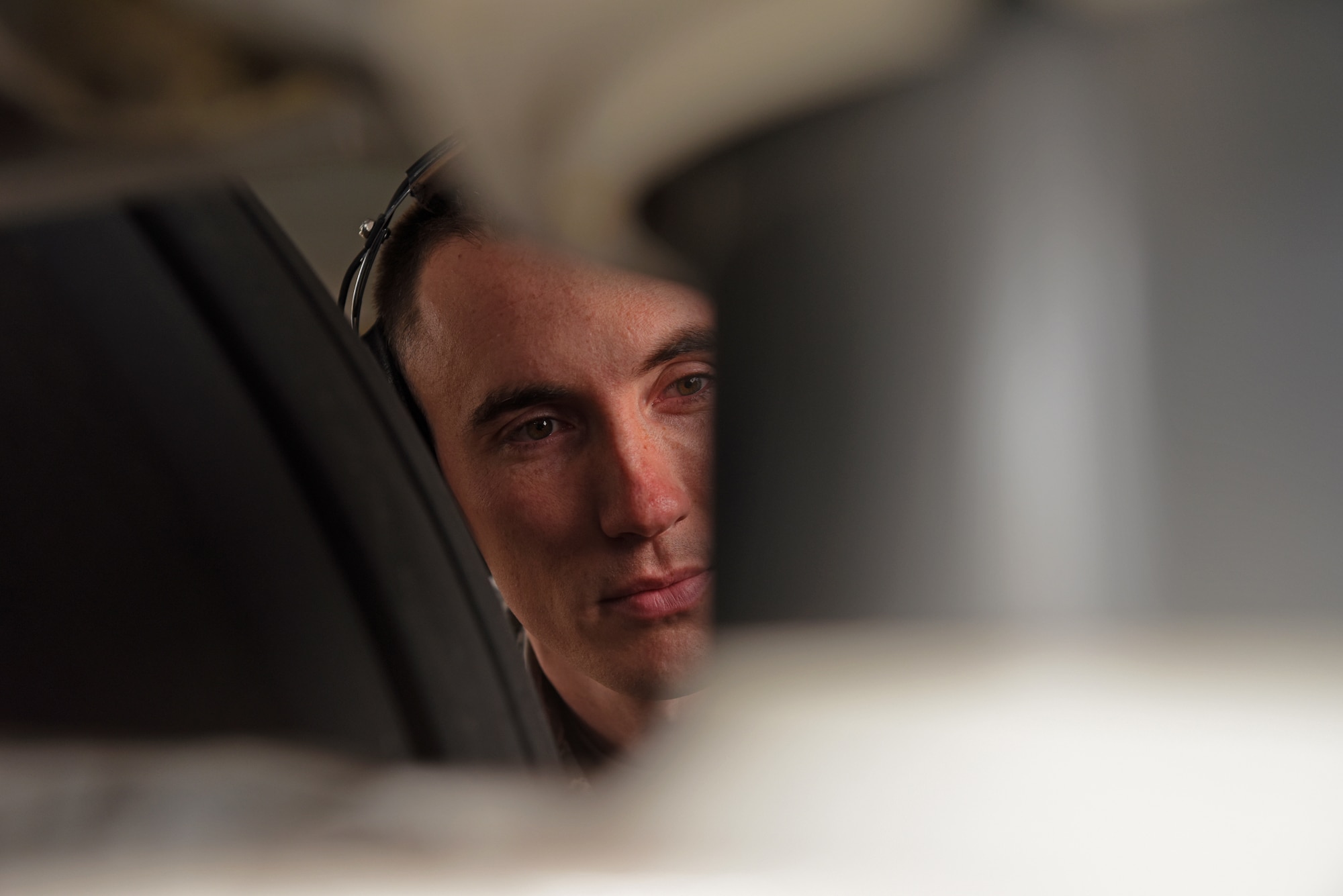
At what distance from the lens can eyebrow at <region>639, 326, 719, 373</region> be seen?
0.65 metres

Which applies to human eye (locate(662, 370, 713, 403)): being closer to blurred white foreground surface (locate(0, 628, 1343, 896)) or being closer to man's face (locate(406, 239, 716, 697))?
man's face (locate(406, 239, 716, 697))

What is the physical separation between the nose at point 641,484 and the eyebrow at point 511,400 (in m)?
0.06

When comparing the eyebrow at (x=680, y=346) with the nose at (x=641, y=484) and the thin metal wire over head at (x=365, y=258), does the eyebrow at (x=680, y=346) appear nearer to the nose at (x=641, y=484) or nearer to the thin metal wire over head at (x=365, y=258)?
the nose at (x=641, y=484)

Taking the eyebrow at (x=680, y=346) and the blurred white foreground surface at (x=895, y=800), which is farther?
the eyebrow at (x=680, y=346)

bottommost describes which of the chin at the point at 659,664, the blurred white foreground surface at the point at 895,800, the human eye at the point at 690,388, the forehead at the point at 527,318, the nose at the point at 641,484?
the blurred white foreground surface at the point at 895,800

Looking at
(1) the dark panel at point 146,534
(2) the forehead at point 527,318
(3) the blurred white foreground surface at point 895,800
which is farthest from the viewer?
(2) the forehead at point 527,318

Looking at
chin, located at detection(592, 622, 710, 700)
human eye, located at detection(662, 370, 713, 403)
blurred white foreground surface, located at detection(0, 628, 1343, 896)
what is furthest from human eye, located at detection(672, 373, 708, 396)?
blurred white foreground surface, located at detection(0, 628, 1343, 896)

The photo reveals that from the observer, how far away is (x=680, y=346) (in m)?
0.67

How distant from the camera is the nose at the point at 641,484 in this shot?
A: 659 mm

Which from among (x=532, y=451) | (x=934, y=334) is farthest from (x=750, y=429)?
(x=532, y=451)

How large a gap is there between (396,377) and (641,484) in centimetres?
20

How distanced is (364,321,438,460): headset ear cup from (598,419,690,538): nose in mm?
134

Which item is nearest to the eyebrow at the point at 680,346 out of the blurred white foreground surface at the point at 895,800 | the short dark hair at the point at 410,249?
the short dark hair at the point at 410,249

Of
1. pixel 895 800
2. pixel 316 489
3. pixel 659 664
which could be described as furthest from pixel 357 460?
pixel 895 800
